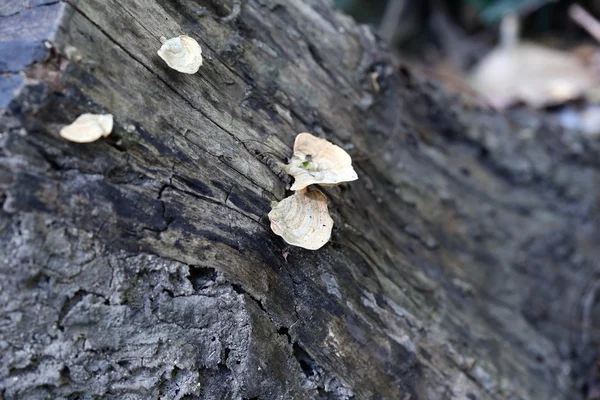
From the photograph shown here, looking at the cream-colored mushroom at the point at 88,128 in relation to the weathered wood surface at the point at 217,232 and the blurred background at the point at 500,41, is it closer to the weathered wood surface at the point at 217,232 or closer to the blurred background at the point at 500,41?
the weathered wood surface at the point at 217,232

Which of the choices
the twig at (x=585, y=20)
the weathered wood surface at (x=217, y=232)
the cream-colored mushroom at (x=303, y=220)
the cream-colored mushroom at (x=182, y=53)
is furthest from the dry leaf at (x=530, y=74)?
the cream-colored mushroom at (x=182, y=53)

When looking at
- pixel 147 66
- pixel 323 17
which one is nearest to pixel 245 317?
pixel 147 66

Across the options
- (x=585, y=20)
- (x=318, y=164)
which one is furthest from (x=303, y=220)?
(x=585, y=20)

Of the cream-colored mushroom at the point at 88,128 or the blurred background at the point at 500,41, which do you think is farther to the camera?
the blurred background at the point at 500,41

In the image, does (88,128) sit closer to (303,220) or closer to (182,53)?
(182,53)

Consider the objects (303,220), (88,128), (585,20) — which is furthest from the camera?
(585,20)
